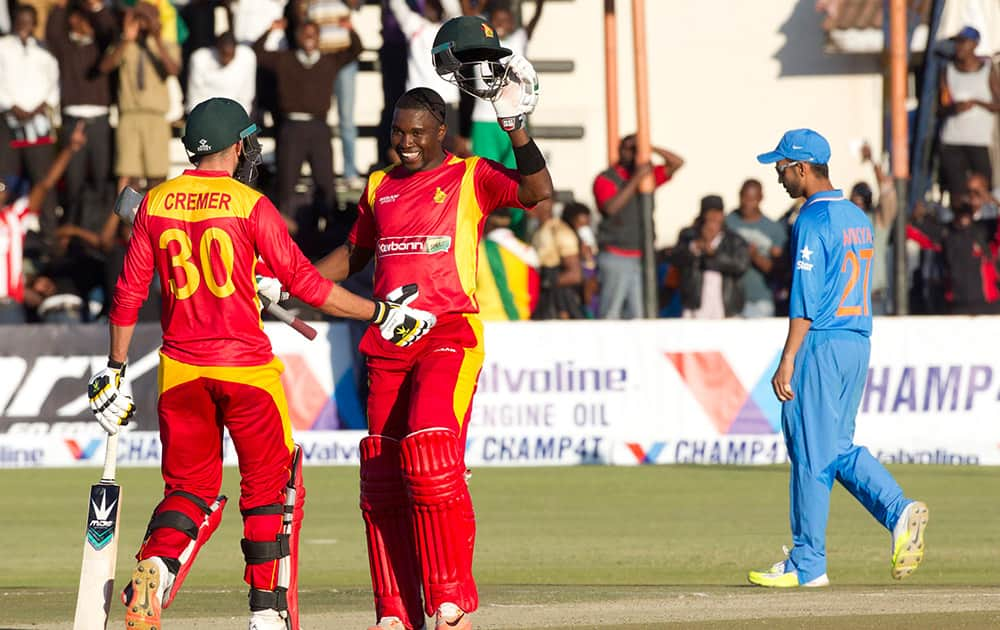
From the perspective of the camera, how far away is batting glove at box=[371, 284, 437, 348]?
716 cm

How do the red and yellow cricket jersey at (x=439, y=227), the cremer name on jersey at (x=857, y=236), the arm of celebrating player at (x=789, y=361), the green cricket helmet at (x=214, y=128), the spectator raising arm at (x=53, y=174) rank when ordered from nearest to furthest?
1. the green cricket helmet at (x=214, y=128)
2. the red and yellow cricket jersey at (x=439, y=227)
3. the arm of celebrating player at (x=789, y=361)
4. the cremer name on jersey at (x=857, y=236)
5. the spectator raising arm at (x=53, y=174)

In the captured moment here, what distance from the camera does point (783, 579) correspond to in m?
9.26

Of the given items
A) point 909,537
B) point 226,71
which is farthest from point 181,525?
point 226,71

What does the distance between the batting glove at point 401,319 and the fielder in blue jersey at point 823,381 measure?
2444 mm

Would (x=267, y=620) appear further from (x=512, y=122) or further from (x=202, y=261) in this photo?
(x=512, y=122)

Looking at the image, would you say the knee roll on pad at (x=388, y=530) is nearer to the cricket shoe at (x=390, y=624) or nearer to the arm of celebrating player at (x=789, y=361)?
the cricket shoe at (x=390, y=624)

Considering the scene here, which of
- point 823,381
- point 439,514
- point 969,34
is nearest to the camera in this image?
point 439,514

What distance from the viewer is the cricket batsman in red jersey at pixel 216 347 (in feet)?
23.1

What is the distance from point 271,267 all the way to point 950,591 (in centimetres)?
377

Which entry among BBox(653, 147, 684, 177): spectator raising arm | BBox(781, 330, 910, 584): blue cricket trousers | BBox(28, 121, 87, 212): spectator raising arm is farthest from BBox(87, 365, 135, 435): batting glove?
BBox(653, 147, 684, 177): spectator raising arm

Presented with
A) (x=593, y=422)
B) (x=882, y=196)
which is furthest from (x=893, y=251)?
(x=593, y=422)

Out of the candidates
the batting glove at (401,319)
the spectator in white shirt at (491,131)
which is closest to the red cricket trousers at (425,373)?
the batting glove at (401,319)

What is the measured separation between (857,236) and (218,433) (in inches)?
140

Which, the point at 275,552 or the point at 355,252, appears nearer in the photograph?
the point at 275,552
